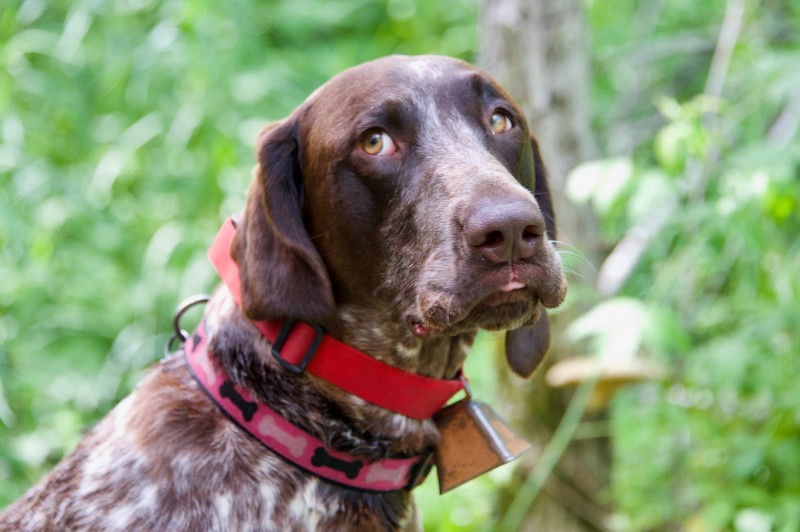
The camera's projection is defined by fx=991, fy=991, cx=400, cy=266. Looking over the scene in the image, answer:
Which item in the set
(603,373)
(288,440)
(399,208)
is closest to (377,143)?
(399,208)

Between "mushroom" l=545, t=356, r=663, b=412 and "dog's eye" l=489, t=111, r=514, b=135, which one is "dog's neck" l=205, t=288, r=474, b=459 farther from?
"mushroom" l=545, t=356, r=663, b=412

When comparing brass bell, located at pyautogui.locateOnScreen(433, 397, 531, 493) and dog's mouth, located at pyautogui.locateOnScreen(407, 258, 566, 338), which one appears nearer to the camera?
dog's mouth, located at pyautogui.locateOnScreen(407, 258, 566, 338)

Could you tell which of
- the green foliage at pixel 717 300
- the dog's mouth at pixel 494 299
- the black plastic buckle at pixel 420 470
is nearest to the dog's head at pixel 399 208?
the dog's mouth at pixel 494 299

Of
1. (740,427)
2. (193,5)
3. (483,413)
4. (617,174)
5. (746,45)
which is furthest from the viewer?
(193,5)

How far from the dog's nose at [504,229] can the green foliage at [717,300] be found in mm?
1146

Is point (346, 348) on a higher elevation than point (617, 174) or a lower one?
higher

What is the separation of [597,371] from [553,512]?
937mm

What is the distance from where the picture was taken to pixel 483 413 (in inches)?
95.6

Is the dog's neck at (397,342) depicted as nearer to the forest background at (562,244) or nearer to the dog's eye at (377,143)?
the dog's eye at (377,143)

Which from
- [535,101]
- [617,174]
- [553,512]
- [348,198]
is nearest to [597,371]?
[617,174]

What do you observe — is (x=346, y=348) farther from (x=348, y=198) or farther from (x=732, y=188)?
(x=732, y=188)

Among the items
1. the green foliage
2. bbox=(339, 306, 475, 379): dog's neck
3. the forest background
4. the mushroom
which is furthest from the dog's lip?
the mushroom

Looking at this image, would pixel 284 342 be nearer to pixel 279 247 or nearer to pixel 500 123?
pixel 279 247

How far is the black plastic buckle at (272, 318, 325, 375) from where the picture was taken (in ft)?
7.18
